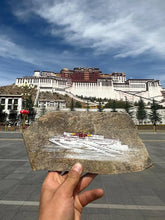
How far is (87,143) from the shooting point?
197 centimetres

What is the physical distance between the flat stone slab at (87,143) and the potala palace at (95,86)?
257 feet

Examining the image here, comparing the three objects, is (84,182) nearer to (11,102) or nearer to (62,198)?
(62,198)

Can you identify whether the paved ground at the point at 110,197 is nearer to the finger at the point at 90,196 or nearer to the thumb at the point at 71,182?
the finger at the point at 90,196

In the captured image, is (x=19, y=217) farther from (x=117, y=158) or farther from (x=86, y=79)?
(x=86, y=79)

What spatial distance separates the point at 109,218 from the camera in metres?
2.61

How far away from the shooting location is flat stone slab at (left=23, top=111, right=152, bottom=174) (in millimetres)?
1832

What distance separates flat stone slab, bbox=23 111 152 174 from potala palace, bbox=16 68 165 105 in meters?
78.3

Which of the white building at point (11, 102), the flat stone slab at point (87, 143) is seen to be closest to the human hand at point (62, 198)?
the flat stone slab at point (87, 143)

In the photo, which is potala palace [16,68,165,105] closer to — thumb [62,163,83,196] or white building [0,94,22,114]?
white building [0,94,22,114]

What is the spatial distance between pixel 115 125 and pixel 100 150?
0.49m

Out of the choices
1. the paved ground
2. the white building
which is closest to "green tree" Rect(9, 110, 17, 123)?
the white building

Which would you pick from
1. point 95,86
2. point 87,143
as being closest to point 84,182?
point 87,143

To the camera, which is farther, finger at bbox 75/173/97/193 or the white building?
the white building

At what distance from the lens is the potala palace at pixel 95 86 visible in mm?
83125
